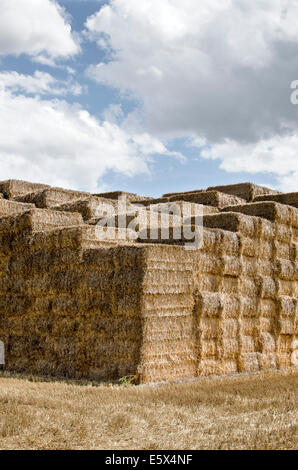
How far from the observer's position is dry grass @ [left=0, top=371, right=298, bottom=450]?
26.1 ft

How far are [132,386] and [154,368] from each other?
0.76 m

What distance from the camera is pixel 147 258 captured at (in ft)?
40.4

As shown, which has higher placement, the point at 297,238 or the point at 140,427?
the point at 297,238

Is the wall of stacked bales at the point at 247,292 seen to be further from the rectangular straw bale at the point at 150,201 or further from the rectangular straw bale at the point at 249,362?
the rectangular straw bale at the point at 150,201

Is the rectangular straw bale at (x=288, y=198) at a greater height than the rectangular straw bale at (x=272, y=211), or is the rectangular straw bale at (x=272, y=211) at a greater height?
the rectangular straw bale at (x=288, y=198)

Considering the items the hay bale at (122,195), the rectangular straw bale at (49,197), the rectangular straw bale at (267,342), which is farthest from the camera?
the hay bale at (122,195)

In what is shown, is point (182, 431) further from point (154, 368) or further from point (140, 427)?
point (154, 368)

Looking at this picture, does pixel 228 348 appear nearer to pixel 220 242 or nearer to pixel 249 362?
pixel 249 362

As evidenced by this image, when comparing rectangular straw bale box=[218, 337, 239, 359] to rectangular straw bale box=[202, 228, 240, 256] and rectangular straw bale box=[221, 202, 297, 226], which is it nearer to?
rectangular straw bale box=[202, 228, 240, 256]

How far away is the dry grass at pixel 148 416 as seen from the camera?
7953 millimetres

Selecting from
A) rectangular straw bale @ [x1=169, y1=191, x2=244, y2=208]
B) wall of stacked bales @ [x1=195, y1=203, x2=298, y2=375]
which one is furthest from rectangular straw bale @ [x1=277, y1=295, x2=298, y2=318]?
rectangular straw bale @ [x1=169, y1=191, x2=244, y2=208]

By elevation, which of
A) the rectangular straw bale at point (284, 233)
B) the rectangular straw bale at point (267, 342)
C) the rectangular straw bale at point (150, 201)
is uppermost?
the rectangular straw bale at point (150, 201)

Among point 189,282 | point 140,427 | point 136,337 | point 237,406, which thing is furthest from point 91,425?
point 189,282

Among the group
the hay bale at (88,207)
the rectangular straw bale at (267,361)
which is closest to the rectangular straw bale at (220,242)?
the rectangular straw bale at (267,361)
